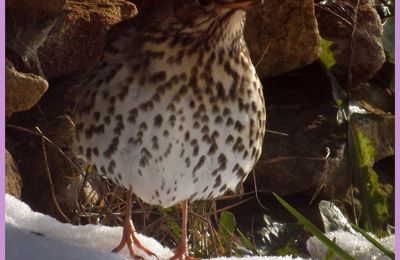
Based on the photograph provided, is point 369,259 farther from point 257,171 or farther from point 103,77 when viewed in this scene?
point 103,77

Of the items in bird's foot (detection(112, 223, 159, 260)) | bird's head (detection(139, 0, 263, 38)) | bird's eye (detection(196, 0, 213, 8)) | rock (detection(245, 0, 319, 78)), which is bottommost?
bird's foot (detection(112, 223, 159, 260))

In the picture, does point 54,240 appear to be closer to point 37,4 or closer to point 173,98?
point 173,98

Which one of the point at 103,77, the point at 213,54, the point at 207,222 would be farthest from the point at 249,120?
the point at 207,222

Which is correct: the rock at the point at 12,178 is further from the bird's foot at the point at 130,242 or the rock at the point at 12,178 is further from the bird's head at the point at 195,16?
the bird's head at the point at 195,16

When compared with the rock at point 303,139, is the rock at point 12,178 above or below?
above

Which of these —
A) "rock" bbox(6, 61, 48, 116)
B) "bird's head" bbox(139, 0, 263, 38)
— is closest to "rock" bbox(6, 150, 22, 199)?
"rock" bbox(6, 61, 48, 116)

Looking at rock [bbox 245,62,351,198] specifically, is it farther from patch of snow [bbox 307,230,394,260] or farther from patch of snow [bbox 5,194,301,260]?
patch of snow [bbox 5,194,301,260]

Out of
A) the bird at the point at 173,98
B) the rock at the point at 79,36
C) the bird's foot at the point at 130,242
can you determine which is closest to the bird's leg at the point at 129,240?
the bird's foot at the point at 130,242

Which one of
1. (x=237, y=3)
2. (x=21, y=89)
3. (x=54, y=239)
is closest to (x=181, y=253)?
(x=54, y=239)
